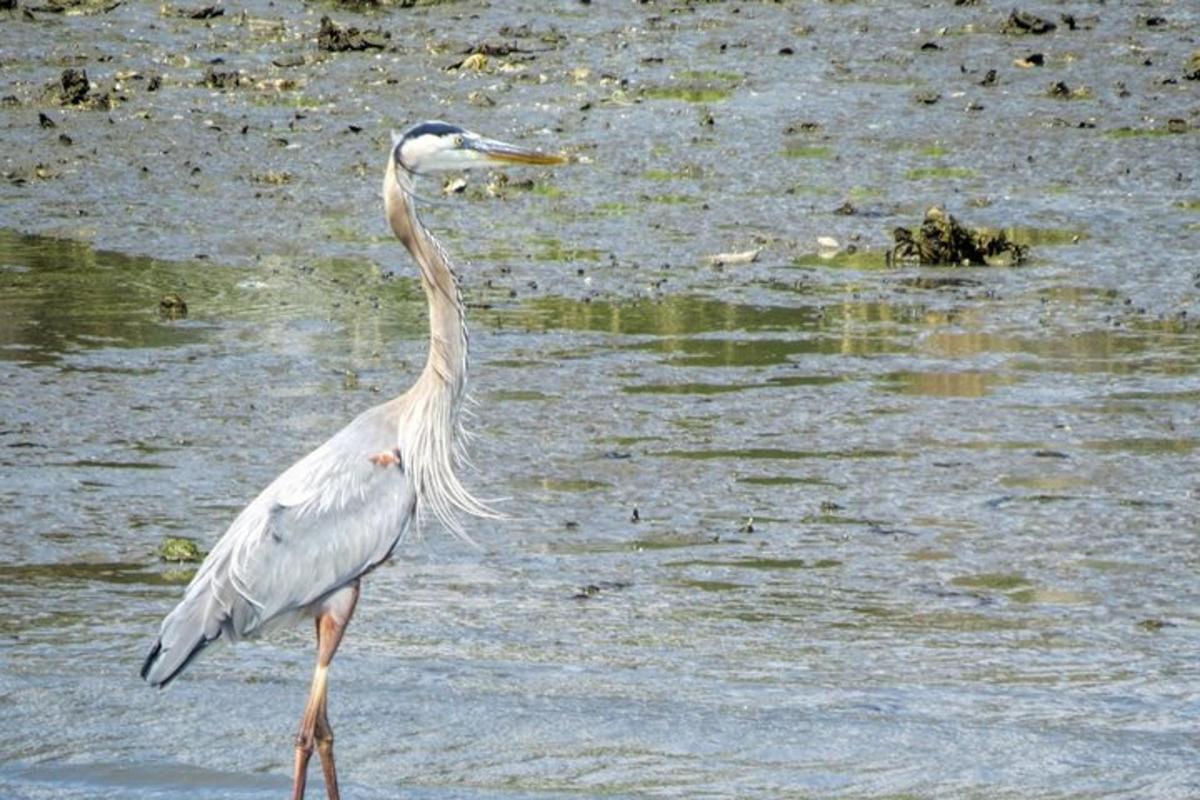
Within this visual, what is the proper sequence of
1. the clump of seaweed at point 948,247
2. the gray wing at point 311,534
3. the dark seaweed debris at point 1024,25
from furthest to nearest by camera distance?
the dark seaweed debris at point 1024,25 → the clump of seaweed at point 948,247 → the gray wing at point 311,534

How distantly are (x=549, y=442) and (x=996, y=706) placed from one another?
297cm

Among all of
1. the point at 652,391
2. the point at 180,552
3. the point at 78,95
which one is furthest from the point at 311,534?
the point at 78,95

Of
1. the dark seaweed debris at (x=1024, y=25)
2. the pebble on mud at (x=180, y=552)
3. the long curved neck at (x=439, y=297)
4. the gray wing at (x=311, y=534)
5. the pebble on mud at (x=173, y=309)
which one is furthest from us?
the dark seaweed debris at (x=1024, y=25)

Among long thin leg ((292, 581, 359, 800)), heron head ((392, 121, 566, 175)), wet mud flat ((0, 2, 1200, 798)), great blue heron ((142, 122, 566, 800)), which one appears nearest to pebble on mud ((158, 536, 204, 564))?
wet mud flat ((0, 2, 1200, 798))

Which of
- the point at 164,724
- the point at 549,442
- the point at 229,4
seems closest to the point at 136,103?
the point at 229,4

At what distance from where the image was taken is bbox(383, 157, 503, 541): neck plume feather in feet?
21.2

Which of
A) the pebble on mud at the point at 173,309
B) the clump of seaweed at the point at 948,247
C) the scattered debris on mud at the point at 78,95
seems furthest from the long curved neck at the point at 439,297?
the scattered debris on mud at the point at 78,95

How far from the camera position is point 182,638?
6.00 meters

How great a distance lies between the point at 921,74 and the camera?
1588 centimetres

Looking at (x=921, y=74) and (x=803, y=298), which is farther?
(x=921, y=74)

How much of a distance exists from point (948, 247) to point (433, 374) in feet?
18.7

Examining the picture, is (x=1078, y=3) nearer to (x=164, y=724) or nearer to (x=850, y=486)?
(x=850, y=486)

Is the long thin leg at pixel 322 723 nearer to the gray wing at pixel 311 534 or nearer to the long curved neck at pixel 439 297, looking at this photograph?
the gray wing at pixel 311 534

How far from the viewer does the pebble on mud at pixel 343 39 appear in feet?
56.8
